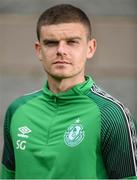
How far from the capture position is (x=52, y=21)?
3121 mm

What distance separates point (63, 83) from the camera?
122 inches

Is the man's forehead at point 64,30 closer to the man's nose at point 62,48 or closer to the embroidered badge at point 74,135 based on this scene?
the man's nose at point 62,48

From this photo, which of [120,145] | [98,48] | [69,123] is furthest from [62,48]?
[98,48]

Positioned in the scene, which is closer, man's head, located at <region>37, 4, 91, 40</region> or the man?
the man

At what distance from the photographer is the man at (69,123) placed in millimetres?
2986

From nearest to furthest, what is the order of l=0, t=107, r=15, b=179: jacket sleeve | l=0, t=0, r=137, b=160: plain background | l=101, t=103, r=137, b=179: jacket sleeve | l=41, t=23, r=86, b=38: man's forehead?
l=101, t=103, r=137, b=179: jacket sleeve, l=41, t=23, r=86, b=38: man's forehead, l=0, t=107, r=15, b=179: jacket sleeve, l=0, t=0, r=137, b=160: plain background

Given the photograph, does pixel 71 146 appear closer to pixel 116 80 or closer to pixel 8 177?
pixel 8 177

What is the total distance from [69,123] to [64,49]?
292 mm

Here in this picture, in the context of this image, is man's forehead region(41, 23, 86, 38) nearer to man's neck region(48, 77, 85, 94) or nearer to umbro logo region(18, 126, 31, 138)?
man's neck region(48, 77, 85, 94)

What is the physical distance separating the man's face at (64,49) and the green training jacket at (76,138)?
84mm

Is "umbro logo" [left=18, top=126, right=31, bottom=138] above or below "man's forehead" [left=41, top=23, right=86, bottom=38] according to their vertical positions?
below

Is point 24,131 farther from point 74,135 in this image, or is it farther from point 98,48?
point 98,48

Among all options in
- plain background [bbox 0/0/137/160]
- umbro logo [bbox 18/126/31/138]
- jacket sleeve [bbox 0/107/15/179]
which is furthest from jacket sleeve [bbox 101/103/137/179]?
plain background [bbox 0/0/137/160]

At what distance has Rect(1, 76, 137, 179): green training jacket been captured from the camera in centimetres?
298
